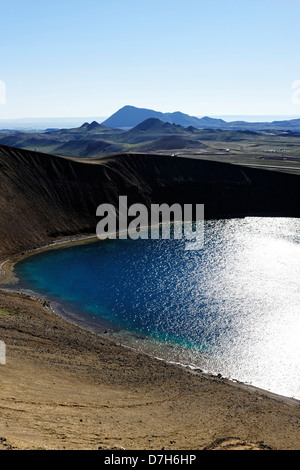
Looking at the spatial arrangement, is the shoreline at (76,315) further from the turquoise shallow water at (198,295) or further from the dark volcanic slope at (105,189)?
the dark volcanic slope at (105,189)

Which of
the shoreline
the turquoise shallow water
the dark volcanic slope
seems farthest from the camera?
the dark volcanic slope

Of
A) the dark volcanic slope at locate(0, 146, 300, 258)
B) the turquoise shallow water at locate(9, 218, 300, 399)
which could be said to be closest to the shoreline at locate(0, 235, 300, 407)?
the turquoise shallow water at locate(9, 218, 300, 399)

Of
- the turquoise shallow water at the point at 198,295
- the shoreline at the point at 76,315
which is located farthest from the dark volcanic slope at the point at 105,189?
the turquoise shallow water at the point at 198,295

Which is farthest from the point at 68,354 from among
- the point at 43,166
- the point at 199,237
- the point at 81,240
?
the point at 43,166

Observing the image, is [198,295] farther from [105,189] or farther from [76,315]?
[105,189]

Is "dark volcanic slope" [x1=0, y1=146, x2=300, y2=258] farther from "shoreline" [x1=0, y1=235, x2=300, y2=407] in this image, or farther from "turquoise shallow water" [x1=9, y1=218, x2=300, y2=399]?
"turquoise shallow water" [x1=9, y1=218, x2=300, y2=399]

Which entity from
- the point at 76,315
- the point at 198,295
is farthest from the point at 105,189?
the point at 76,315
